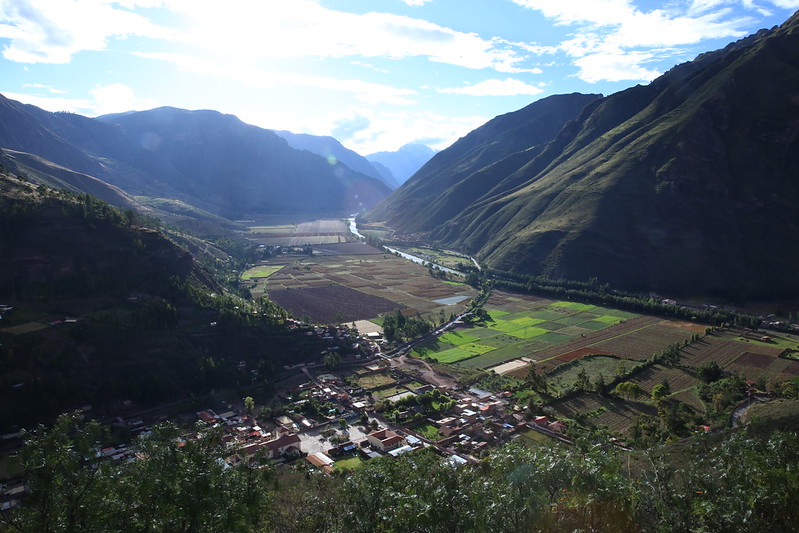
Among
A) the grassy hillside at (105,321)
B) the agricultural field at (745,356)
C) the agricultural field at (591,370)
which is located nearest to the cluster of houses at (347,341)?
the grassy hillside at (105,321)

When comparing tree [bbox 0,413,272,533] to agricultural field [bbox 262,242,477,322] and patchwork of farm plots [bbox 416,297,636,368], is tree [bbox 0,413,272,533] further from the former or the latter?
agricultural field [bbox 262,242,477,322]

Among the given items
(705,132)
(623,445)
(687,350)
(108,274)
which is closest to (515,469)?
(623,445)

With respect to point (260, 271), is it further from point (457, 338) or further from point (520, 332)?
point (520, 332)

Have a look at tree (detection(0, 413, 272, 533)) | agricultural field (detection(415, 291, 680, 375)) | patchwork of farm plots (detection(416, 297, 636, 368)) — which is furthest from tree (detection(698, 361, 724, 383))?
tree (detection(0, 413, 272, 533))

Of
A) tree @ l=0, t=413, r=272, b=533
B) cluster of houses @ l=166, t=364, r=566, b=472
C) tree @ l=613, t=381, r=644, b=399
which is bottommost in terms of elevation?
cluster of houses @ l=166, t=364, r=566, b=472

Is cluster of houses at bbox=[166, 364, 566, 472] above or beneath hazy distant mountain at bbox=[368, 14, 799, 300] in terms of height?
beneath

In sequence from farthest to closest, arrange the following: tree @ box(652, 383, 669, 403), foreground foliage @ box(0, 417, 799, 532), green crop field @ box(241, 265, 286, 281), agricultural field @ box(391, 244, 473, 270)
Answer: agricultural field @ box(391, 244, 473, 270)
green crop field @ box(241, 265, 286, 281)
tree @ box(652, 383, 669, 403)
foreground foliage @ box(0, 417, 799, 532)

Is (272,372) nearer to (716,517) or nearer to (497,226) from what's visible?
(716,517)
